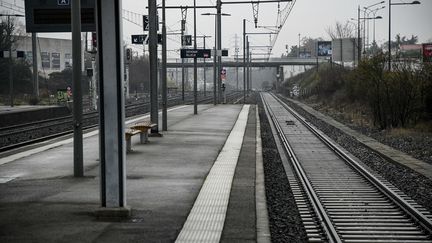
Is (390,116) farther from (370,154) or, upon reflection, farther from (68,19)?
(68,19)

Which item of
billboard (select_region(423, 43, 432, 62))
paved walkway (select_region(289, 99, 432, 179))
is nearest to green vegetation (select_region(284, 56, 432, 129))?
billboard (select_region(423, 43, 432, 62))

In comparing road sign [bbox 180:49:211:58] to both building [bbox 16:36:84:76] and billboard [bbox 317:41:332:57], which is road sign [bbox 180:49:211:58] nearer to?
building [bbox 16:36:84:76]

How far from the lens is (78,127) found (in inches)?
473

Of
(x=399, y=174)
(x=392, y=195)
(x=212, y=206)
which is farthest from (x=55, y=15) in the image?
(x=392, y=195)

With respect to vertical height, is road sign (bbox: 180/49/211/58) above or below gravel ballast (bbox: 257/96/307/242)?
above

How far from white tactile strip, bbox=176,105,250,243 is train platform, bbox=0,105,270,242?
1cm

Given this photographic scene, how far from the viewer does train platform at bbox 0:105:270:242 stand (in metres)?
7.71

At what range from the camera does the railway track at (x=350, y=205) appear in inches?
332

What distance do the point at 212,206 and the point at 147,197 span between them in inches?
49.3

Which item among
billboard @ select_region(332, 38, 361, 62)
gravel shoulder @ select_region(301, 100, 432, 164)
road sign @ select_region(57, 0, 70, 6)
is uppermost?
billboard @ select_region(332, 38, 361, 62)

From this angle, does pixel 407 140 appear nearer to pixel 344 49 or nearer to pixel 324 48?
pixel 344 49

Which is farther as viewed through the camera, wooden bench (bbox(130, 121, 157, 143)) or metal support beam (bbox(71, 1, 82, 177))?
wooden bench (bbox(130, 121, 157, 143))

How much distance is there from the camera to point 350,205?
Result: 10.5 m

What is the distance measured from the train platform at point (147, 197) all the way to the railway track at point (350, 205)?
84 cm
